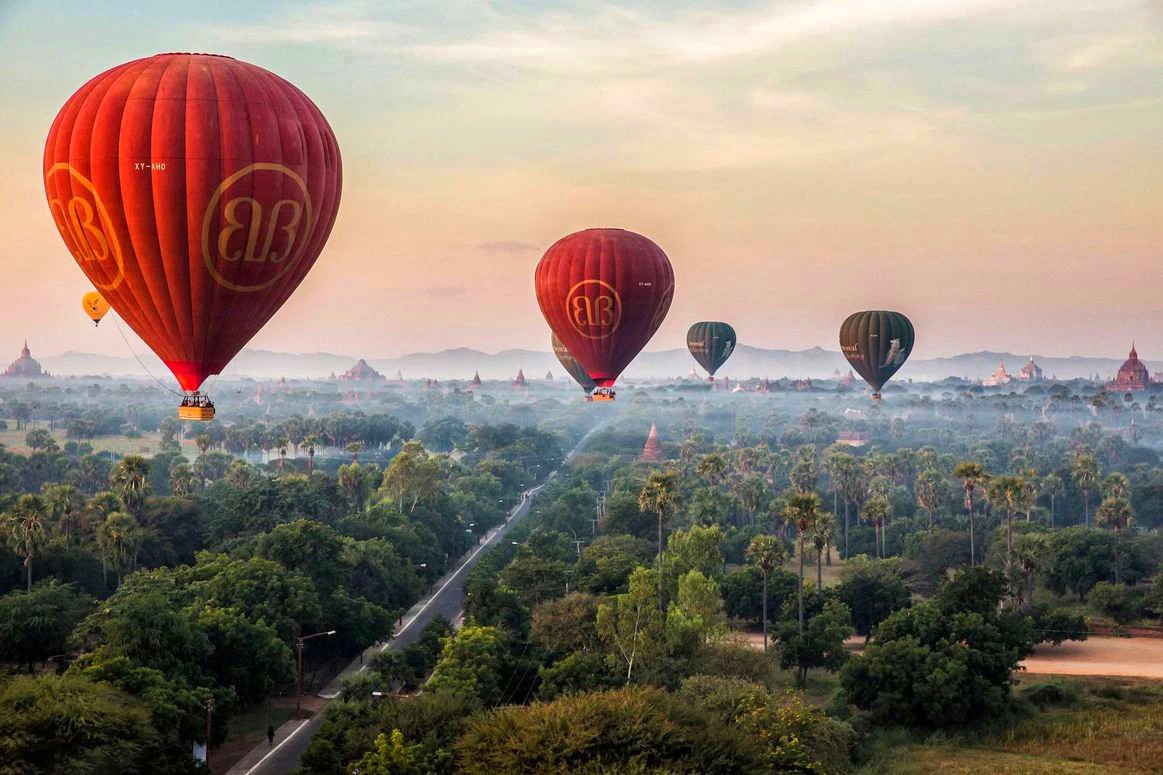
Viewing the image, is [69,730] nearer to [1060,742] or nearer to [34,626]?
[34,626]

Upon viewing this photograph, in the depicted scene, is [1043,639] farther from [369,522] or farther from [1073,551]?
[369,522]

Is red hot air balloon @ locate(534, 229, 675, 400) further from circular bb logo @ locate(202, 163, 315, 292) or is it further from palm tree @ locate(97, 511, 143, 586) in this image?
palm tree @ locate(97, 511, 143, 586)

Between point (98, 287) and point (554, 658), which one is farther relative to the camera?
point (554, 658)

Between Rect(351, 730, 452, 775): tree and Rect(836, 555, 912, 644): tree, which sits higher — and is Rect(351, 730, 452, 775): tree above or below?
above

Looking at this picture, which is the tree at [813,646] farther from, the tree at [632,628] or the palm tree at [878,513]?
the palm tree at [878,513]

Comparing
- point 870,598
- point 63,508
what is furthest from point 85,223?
point 870,598

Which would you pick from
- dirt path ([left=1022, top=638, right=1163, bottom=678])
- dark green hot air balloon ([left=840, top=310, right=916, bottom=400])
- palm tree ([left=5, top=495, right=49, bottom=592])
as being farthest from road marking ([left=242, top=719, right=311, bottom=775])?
dark green hot air balloon ([left=840, top=310, right=916, bottom=400])

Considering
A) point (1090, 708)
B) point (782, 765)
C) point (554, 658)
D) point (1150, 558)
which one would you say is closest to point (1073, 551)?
point (1150, 558)
